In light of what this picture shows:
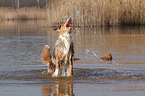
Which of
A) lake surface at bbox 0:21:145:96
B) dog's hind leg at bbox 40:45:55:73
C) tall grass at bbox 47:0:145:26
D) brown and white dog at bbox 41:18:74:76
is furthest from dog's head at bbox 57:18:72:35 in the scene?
tall grass at bbox 47:0:145:26

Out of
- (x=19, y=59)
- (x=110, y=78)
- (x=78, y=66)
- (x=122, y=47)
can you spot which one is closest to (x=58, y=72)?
(x=110, y=78)

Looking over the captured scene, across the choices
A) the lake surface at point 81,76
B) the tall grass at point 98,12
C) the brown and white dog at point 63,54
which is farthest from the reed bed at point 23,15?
the brown and white dog at point 63,54

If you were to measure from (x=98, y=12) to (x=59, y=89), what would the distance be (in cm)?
2179

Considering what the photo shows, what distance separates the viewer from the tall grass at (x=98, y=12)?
2855 cm

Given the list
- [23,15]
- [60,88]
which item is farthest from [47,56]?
[23,15]

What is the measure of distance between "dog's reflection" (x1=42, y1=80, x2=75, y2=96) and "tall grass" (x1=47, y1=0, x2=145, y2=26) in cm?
1949

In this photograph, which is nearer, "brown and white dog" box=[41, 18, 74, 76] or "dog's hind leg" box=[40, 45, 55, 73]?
"brown and white dog" box=[41, 18, 74, 76]

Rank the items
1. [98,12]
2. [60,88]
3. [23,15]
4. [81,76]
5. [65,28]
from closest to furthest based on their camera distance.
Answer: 1. [60,88]
2. [65,28]
3. [81,76]
4. [98,12]
5. [23,15]

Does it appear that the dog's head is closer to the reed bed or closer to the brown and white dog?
the brown and white dog

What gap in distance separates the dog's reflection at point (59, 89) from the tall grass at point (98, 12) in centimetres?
1949

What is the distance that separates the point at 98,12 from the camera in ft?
96.0

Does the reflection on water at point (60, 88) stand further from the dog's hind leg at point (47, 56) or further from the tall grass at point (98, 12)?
the tall grass at point (98, 12)

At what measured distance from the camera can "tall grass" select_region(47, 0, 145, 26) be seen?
1124 inches

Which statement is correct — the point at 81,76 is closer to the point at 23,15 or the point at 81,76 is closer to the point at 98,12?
the point at 98,12
